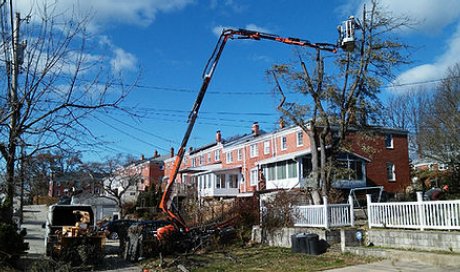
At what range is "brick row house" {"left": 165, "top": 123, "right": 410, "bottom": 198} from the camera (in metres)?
37.8

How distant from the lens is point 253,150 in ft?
163

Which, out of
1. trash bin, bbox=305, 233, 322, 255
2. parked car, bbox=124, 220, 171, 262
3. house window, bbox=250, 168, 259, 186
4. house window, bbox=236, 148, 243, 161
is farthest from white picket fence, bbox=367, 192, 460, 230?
house window, bbox=236, 148, 243, 161

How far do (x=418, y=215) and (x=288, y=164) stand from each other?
79.9 ft

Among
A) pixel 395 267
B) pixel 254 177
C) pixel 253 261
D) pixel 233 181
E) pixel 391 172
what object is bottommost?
pixel 253 261

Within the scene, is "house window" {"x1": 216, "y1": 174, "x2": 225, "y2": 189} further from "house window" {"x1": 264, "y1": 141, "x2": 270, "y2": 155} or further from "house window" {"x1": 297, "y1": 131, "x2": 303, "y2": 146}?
"house window" {"x1": 297, "y1": 131, "x2": 303, "y2": 146}

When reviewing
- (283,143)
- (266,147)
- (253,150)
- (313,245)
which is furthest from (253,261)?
(253,150)

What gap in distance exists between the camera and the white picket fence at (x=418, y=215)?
44.6 feet

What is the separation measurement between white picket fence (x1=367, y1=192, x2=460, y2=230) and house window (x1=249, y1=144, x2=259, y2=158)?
32.2 metres

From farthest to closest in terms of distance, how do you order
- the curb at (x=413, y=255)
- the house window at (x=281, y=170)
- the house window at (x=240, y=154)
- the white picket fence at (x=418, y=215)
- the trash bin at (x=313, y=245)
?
the house window at (x=240, y=154)
the house window at (x=281, y=170)
the trash bin at (x=313, y=245)
the white picket fence at (x=418, y=215)
the curb at (x=413, y=255)

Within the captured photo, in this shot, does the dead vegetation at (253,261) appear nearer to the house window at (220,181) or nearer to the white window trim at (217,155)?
A: the house window at (220,181)

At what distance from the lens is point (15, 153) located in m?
10.2

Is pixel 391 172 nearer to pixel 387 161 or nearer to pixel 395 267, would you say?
pixel 387 161

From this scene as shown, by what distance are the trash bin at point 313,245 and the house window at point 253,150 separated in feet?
104

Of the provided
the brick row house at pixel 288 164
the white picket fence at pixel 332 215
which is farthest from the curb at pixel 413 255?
the brick row house at pixel 288 164
